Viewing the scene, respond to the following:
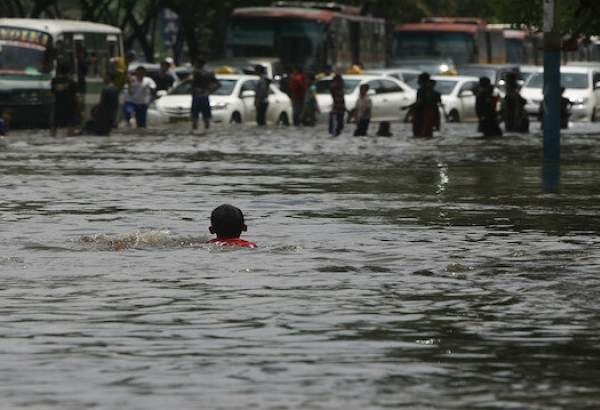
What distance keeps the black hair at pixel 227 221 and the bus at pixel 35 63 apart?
1159 inches

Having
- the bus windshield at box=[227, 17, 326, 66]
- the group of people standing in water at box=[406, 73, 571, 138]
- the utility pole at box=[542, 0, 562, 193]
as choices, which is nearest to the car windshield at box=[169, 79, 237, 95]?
the group of people standing in water at box=[406, 73, 571, 138]

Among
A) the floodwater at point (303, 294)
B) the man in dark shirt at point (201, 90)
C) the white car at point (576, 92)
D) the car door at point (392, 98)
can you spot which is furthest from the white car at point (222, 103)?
the floodwater at point (303, 294)

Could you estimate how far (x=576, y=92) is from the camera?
2298 inches

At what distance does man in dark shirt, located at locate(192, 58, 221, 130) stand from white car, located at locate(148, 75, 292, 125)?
8.30 feet

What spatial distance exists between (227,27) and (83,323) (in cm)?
5460

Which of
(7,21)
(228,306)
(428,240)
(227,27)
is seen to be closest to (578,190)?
(428,240)

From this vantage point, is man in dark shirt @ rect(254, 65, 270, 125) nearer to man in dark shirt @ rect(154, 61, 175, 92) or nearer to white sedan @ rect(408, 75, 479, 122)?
man in dark shirt @ rect(154, 61, 175, 92)

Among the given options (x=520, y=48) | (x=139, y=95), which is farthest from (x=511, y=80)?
(x=520, y=48)

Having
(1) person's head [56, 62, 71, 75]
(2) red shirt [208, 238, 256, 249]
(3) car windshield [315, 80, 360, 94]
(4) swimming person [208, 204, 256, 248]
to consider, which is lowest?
(3) car windshield [315, 80, 360, 94]

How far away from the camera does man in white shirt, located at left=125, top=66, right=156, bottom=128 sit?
4541cm

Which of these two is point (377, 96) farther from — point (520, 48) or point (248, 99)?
point (520, 48)

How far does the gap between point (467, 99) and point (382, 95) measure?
350 cm

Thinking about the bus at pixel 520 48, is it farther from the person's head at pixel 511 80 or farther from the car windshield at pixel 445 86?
the person's head at pixel 511 80

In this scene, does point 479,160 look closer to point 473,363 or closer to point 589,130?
point 589,130
